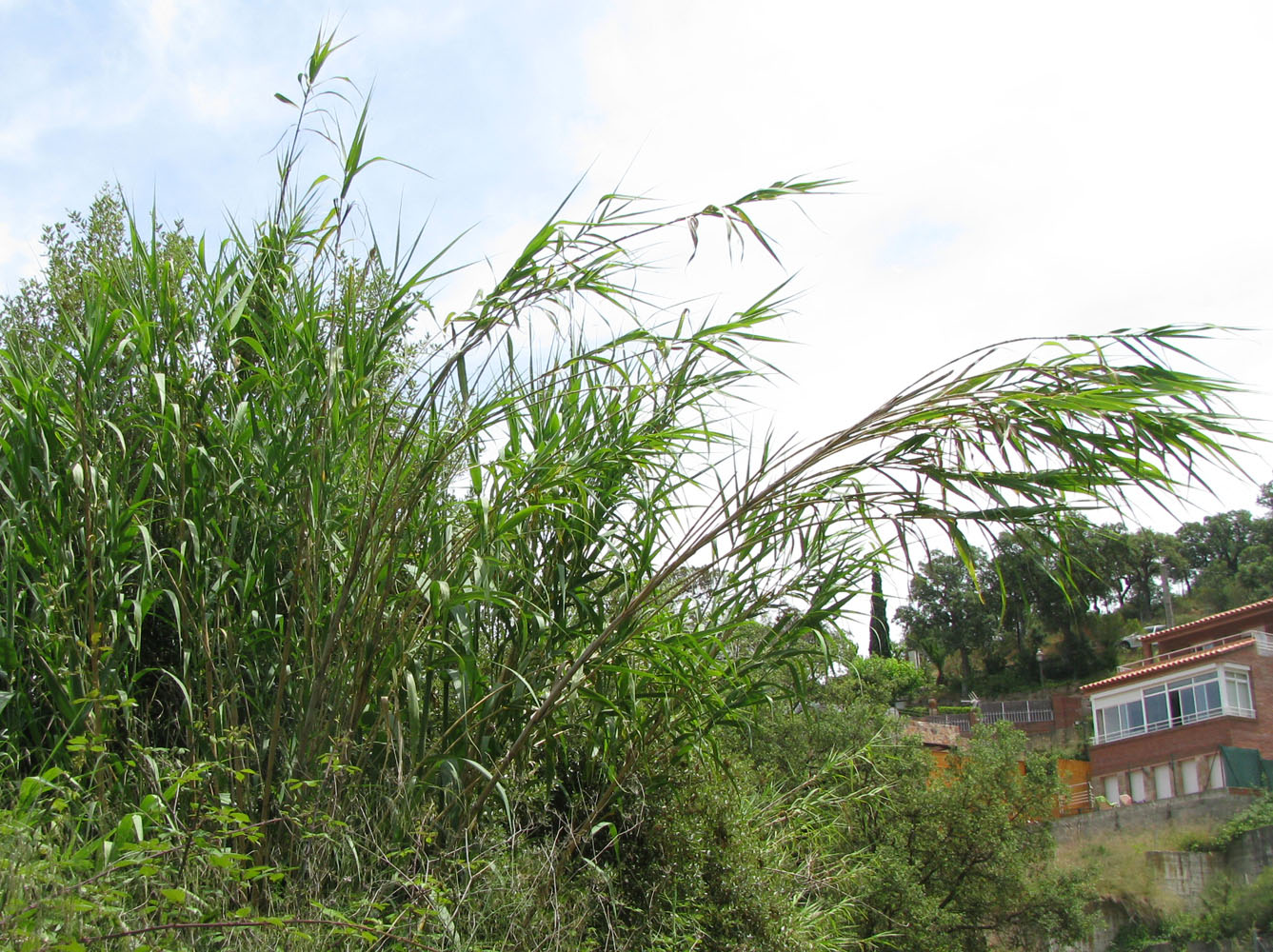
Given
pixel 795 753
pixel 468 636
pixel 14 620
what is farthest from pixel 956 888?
pixel 14 620

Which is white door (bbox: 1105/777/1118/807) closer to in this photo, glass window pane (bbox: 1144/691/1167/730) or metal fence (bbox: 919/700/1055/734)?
glass window pane (bbox: 1144/691/1167/730)

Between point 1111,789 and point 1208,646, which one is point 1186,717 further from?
point 1208,646

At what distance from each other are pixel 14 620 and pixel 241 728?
0.78 metres

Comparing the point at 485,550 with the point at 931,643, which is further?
the point at 931,643

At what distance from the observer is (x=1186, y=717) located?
25.5m

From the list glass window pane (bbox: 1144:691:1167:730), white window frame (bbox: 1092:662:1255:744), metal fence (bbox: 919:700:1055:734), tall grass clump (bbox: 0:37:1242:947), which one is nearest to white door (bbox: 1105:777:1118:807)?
white window frame (bbox: 1092:662:1255:744)

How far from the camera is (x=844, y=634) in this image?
3990 millimetres

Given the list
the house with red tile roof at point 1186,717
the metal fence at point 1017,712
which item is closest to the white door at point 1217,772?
the house with red tile roof at point 1186,717

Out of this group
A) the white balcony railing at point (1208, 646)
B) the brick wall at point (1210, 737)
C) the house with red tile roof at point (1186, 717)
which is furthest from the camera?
the white balcony railing at point (1208, 646)

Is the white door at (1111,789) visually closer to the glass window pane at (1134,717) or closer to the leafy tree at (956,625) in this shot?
the glass window pane at (1134,717)

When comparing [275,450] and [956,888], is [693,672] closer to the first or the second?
[275,450]

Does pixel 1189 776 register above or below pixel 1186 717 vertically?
below

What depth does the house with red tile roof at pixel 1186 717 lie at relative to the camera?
80.3ft

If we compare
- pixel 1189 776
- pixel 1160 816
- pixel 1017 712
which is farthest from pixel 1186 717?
pixel 1017 712
